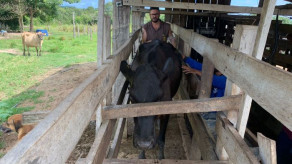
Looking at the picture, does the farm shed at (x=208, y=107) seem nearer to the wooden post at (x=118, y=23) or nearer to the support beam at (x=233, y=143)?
the support beam at (x=233, y=143)

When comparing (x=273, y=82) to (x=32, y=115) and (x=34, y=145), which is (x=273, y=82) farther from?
(x=32, y=115)

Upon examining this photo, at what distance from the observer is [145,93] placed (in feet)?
7.54

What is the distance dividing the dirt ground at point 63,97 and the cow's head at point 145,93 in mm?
627

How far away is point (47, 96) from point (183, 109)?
6.77 metres

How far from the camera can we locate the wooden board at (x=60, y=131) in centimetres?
71

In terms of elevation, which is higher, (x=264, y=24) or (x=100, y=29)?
(x=264, y=24)

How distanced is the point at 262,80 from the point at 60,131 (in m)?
1.04

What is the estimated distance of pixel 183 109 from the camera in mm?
1861

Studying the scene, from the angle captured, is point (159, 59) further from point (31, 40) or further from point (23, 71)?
point (31, 40)

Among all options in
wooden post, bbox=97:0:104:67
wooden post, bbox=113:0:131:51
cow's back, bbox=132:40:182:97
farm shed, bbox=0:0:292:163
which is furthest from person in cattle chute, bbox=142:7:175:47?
wooden post, bbox=97:0:104:67

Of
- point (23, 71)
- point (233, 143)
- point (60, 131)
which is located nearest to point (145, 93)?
point (233, 143)

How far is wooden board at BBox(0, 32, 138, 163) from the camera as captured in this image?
2.34 feet

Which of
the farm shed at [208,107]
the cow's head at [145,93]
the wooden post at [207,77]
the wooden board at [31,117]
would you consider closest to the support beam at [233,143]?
the farm shed at [208,107]

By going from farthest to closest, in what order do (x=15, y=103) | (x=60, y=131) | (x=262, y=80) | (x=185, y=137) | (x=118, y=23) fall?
1. (x=15, y=103)
2. (x=118, y=23)
3. (x=185, y=137)
4. (x=262, y=80)
5. (x=60, y=131)
